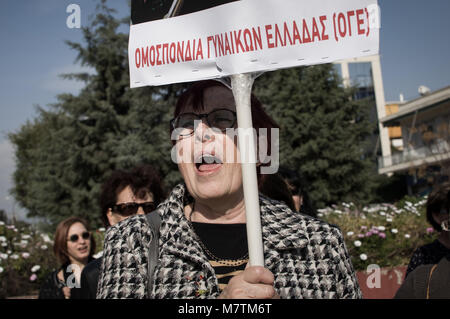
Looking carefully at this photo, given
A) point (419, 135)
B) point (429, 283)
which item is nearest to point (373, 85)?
point (419, 135)

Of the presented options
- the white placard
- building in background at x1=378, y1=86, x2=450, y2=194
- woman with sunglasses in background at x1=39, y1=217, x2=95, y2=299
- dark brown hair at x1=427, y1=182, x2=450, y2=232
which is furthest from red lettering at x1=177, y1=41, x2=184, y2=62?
building in background at x1=378, y1=86, x2=450, y2=194

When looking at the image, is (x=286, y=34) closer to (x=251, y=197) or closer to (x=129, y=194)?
A: (x=251, y=197)

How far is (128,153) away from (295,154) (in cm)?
762

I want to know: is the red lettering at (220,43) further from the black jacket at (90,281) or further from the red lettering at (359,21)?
the black jacket at (90,281)

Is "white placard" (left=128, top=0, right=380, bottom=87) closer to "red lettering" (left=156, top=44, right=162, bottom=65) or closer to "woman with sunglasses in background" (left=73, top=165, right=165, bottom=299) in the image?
"red lettering" (left=156, top=44, right=162, bottom=65)

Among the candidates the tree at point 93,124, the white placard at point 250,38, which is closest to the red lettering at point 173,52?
the white placard at point 250,38

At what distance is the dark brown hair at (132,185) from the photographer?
11.0 feet

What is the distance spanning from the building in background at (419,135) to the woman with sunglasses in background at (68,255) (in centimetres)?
2388

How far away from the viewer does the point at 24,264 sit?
8.37 m

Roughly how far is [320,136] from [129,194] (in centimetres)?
2092

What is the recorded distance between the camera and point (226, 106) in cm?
178
